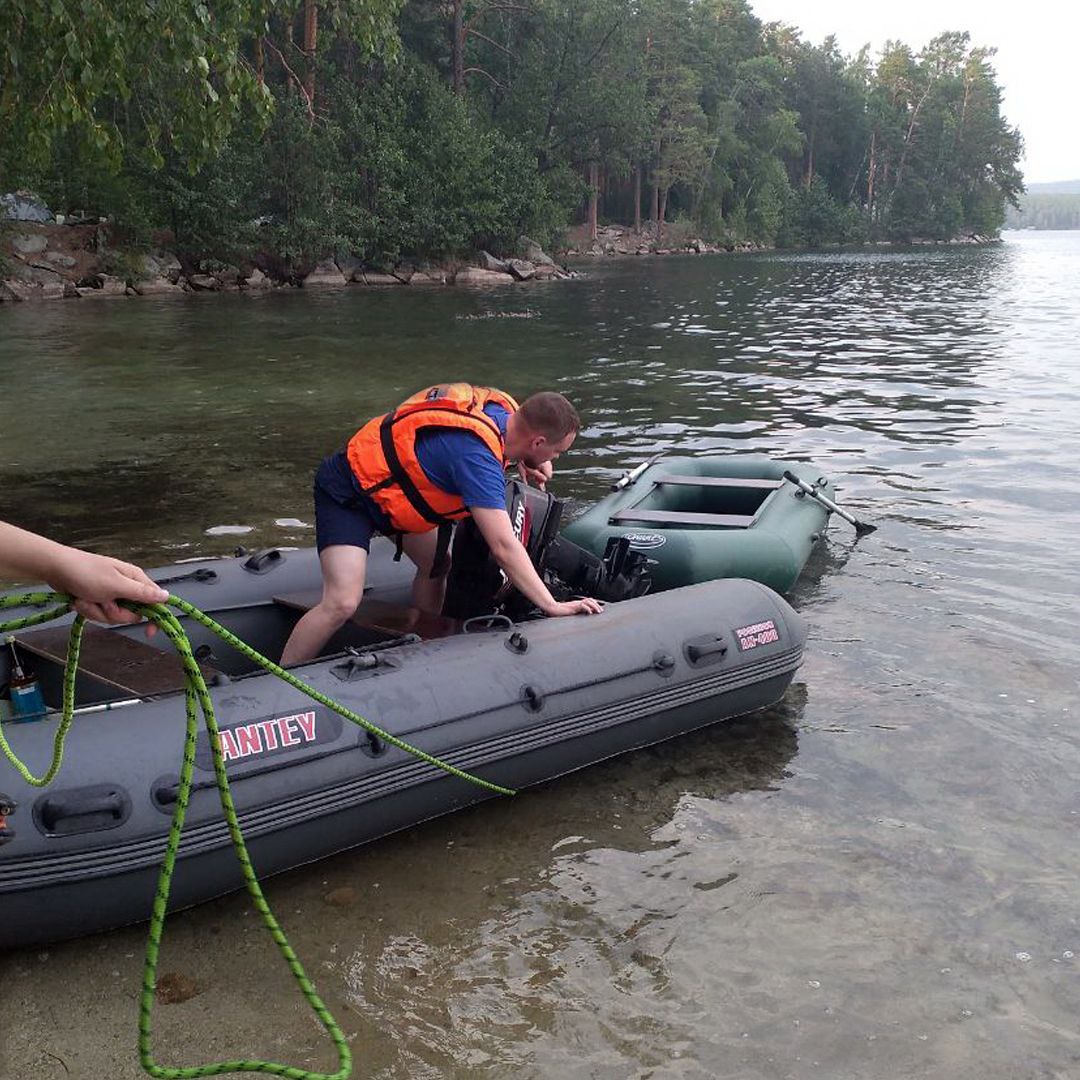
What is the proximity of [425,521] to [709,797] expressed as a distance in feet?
4.93

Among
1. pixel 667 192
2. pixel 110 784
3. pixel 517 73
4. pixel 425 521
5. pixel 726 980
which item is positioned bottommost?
pixel 726 980

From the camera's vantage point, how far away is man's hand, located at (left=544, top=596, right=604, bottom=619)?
4230 millimetres

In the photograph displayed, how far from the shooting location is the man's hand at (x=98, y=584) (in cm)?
189

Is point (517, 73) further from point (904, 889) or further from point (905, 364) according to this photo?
point (904, 889)

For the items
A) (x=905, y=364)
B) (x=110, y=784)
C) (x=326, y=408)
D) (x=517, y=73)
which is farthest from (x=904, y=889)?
(x=517, y=73)

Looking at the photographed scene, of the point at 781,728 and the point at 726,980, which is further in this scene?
the point at 781,728

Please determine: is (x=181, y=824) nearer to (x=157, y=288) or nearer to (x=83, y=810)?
(x=83, y=810)

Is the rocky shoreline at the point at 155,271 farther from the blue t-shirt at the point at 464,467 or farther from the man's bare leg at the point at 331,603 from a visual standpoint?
the blue t-shirt at the point at 464,467

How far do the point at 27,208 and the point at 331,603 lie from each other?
83.4 feet

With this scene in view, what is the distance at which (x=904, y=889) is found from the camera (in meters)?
3.44

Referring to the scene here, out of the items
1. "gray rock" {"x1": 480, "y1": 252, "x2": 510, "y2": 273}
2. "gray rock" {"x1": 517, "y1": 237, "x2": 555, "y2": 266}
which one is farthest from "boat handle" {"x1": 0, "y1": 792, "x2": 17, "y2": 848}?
"gray rock" {"x1": 517, "y1": 237, "x2": 555, "y2": 266}

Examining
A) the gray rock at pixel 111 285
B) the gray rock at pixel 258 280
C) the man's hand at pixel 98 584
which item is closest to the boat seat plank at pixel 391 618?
the man's hand at pixel 98 584

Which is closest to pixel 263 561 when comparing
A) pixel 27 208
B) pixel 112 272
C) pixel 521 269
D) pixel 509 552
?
pixel 509 552

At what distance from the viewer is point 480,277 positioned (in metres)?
31.6
